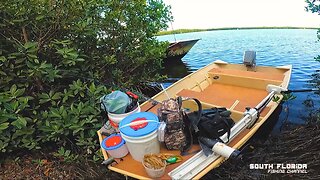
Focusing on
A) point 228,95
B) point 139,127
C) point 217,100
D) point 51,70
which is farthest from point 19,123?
point 228,95

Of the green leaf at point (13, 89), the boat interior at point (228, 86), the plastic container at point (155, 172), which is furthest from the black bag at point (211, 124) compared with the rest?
the green leaf at point (13, 89)

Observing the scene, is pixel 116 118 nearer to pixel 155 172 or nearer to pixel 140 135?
pixel 140 135

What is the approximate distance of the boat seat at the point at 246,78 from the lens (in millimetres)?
5225

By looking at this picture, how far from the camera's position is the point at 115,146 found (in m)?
2.79

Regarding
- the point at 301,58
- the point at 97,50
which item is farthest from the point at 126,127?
the point at 301,58

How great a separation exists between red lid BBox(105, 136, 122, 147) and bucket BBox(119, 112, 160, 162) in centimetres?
19

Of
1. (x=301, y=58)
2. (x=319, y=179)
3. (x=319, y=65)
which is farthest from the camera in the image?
(x=301, y=58)

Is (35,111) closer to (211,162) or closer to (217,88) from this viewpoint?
(211,162)

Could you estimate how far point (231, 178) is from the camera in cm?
301

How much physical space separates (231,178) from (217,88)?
3088 millimetres

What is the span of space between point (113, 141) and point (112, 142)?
0.8 inches

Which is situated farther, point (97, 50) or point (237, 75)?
point (237, 75)

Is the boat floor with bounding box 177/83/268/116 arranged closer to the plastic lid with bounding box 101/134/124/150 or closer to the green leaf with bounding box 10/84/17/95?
the plastic lid with bounding box 101/134/124/150

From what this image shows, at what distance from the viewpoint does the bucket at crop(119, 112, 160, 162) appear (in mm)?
2580
